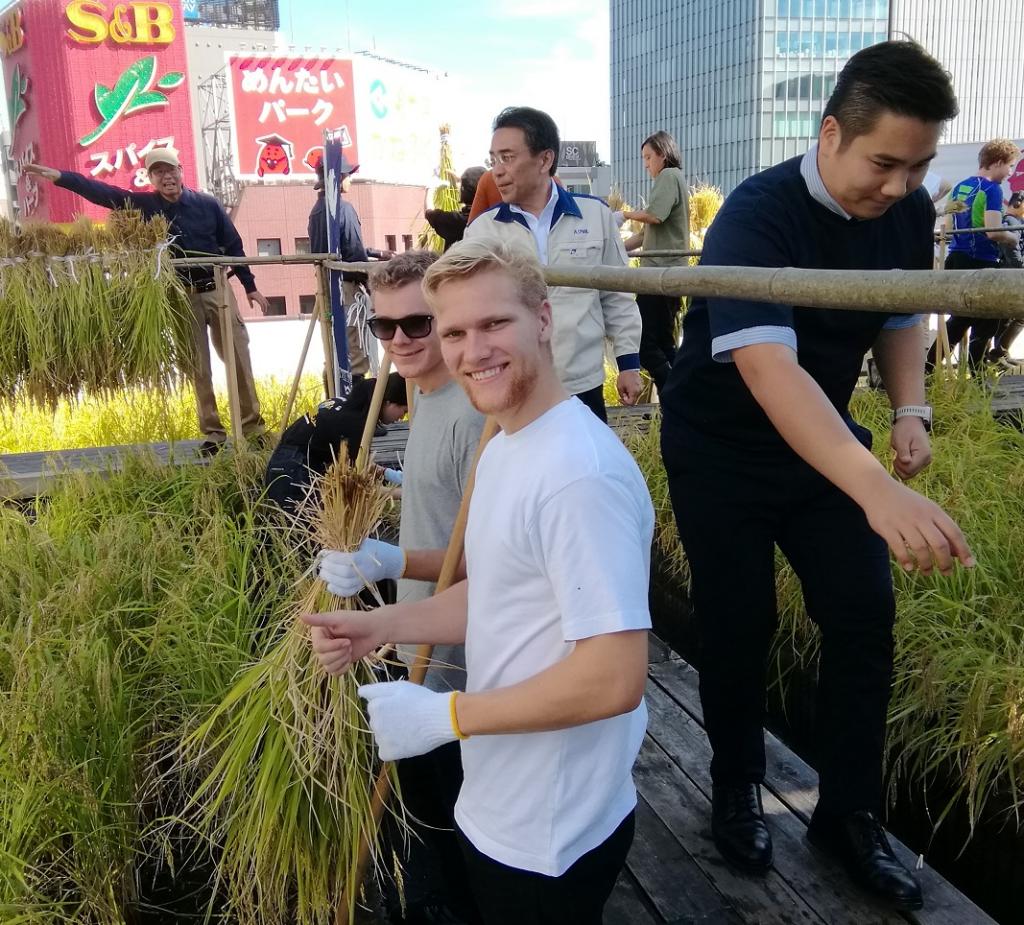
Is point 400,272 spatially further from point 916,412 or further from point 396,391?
point 916,412

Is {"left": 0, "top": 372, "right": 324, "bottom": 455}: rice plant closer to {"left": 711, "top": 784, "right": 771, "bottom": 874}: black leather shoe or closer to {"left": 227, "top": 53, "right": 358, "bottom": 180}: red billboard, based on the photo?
{"left": 711, "top": 784, "right": 771, "bottom": 874}: black leather shoe

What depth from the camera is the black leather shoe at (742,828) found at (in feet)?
7.07

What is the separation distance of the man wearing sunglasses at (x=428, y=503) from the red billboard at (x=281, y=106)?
26.1m

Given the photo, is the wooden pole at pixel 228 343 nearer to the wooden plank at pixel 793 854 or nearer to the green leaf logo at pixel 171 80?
the wooden plank at pixel 793 854

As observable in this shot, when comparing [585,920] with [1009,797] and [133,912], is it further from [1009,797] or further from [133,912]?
[1009,797]

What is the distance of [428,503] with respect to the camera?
2.06m

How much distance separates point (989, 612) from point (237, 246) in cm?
510

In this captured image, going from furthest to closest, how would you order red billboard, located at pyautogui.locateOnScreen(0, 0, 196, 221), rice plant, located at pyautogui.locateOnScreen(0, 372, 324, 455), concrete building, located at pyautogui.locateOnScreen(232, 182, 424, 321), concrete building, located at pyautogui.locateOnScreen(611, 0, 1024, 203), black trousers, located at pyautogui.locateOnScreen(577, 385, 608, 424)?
concrete building, located at pyautogui.locateOnScreen(611, 0, 1024, 203) → concrete building, located at pyautogui.locateOnScreen(232, 182, 424, 321) → red billboard, located at pyautogui.locateOnScreen(0, 0, 196, 221) → rice plant, located at pyautogui.locateOnScreen(0, 372, 324, 455) → black trousers, located at pyautogui.locateOnScreen(577, 385, 608, 424)

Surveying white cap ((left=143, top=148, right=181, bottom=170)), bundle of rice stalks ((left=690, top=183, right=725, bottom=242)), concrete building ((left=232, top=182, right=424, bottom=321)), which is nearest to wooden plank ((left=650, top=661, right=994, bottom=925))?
white cap ((left=143, top=148, right=181, bottom=170))

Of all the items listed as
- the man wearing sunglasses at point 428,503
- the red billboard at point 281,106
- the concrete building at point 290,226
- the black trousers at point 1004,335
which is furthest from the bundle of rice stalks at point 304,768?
the red billboard at point 281,106

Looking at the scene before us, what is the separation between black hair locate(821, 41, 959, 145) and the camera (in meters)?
1.63

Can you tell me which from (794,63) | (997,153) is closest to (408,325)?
(997,153)

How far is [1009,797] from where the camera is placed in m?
2.56

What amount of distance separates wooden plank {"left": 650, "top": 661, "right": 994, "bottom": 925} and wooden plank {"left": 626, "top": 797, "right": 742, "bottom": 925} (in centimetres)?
36
